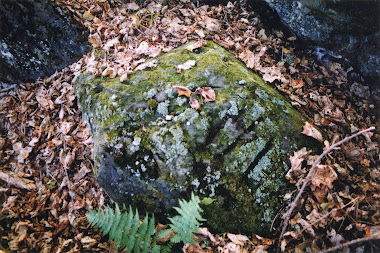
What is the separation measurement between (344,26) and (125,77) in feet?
13.2

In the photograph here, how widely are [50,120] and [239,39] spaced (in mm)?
4221

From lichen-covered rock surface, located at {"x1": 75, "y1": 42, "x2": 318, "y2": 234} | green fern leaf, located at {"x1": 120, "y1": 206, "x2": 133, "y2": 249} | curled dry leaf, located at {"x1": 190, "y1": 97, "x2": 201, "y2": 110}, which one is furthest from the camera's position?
curled dry leaf, located at {"x1": 190, "y1": 97, "x2": 201, "y2": 110}

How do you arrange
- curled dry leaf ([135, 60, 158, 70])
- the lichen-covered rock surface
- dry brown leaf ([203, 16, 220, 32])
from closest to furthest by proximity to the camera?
1. the lichen-covered rock surface
2. curled dry leaf ([135, 60, 158, 70])
3. dry brown leaf ([203, 16, 220, 32])

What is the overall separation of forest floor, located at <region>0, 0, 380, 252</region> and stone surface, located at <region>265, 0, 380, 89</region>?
0.24 meters

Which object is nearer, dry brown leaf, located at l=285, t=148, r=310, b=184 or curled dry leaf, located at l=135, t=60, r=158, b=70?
dry brown leaf, located at l=285, t=148, r=310, b=184

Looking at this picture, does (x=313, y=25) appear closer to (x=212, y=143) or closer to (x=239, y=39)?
(x=239, y=39)

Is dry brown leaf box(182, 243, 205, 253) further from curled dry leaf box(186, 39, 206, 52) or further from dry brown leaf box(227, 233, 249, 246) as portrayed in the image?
curled dry leaf box(186, 39, 206, 52)

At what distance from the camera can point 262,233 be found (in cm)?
274

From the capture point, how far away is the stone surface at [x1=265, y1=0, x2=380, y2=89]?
346 centimetres

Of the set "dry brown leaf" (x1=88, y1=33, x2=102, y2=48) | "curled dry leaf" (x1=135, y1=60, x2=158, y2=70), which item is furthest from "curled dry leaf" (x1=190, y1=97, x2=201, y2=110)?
"dry brown leaf" (x1=88, y1=33, x2=102, y2=48)

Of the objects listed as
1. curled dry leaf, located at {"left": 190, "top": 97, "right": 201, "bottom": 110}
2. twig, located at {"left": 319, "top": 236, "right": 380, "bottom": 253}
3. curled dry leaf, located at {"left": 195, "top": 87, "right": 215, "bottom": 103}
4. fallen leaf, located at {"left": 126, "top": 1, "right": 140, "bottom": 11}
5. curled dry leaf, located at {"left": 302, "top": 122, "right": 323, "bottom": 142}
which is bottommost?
twig, located at {"left": 319, "top": 236, "right": 380, "bottom": 253}

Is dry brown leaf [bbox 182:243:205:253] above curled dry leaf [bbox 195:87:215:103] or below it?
Result: below

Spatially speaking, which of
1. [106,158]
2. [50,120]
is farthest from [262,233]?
[50,120]

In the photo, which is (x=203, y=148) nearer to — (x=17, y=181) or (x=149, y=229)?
(x=149, y=229)
